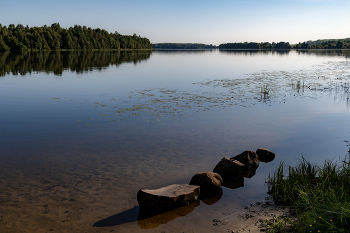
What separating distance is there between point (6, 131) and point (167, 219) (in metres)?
9.91

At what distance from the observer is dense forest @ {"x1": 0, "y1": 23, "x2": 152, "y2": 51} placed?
370ft

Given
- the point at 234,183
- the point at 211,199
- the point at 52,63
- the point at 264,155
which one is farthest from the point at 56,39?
the point at 211,199

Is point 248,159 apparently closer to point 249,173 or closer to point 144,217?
point 249,173

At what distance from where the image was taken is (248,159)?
9656 mm

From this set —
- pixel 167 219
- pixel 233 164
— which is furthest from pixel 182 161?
pixel 167 219

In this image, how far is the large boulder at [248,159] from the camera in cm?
970

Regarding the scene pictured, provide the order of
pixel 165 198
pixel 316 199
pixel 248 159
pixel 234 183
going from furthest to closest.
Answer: pixel 248 159
pixel 234 183
pixel 165 198
pixel 316 199

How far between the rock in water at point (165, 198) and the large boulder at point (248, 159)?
9.39 ft

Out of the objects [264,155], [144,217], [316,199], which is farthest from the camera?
[264,155]

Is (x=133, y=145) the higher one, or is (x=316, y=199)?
(x=316, y=199)

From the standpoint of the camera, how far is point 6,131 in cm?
1287

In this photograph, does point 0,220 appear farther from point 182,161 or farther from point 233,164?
point 233,164

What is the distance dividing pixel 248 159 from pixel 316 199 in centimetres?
349

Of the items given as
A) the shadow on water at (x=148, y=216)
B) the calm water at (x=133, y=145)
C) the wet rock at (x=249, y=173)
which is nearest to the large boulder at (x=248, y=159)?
the wet rock at (x=249, y=173)
